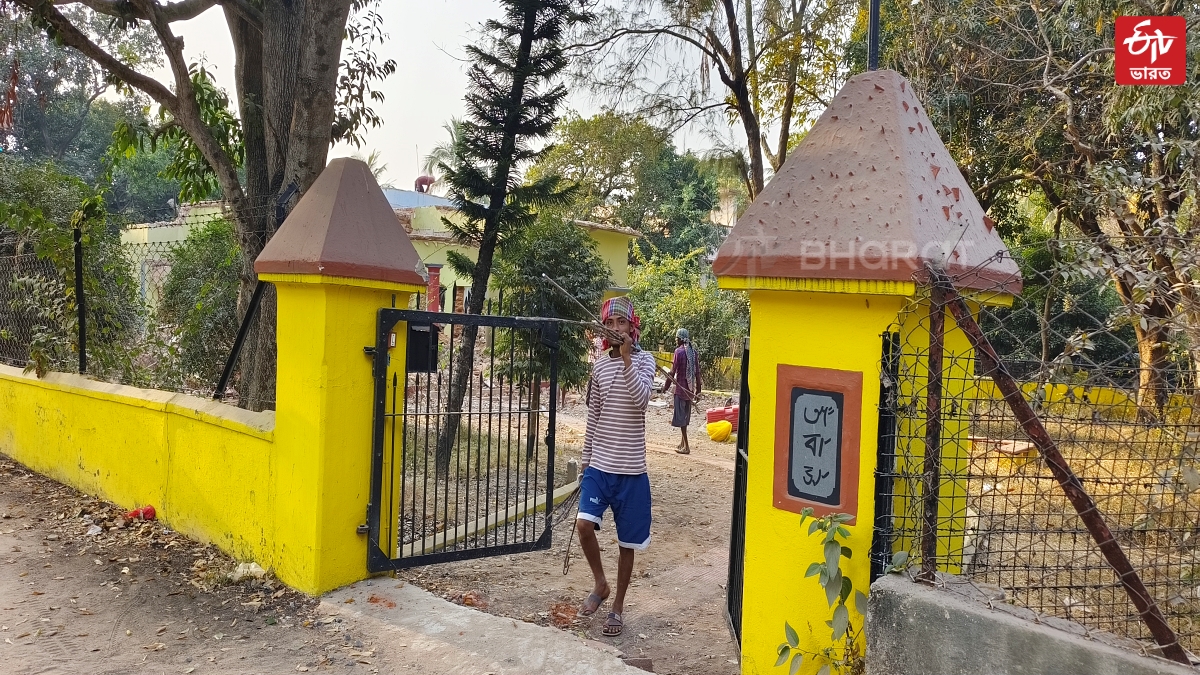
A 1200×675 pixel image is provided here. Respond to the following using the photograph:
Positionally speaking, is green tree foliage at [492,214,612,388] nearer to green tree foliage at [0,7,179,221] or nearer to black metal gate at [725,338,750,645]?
black metal gate at [725,338,750,645]

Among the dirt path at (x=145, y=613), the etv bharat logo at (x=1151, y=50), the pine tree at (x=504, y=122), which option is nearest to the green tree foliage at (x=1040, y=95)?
the etv bharat logo at (x=1151, y=50)

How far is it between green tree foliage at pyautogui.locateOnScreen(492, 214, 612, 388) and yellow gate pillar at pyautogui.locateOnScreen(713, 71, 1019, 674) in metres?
7.09

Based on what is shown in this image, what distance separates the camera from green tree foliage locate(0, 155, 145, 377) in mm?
7227

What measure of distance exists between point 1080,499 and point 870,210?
1197 millimetres

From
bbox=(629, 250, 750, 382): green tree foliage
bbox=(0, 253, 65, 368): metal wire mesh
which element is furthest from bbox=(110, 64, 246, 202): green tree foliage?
bbox=(629, 250, 750, 382): green tree foliage

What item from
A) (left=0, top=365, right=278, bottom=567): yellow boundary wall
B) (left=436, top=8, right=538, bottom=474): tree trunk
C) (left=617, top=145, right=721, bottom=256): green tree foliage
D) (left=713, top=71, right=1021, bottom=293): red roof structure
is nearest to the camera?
(left=713, top=71, right=1021, bottom=293): red roof structure

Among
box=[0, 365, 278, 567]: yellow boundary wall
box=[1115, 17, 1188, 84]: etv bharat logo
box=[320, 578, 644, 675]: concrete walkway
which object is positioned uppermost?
box=[1115, 17, 1188, 84]: etv bharat logo

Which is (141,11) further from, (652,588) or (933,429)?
(933,429)

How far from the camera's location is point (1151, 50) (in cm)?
857

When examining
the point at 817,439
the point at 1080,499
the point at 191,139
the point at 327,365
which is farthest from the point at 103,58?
the point at 1080,499

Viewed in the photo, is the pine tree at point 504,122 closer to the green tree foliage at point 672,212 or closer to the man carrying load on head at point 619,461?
the man carrying load on head at point 619,461

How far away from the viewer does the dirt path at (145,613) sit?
3.76m

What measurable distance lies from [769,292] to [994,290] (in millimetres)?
834

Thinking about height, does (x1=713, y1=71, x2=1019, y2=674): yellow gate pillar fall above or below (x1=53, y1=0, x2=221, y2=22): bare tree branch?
below
